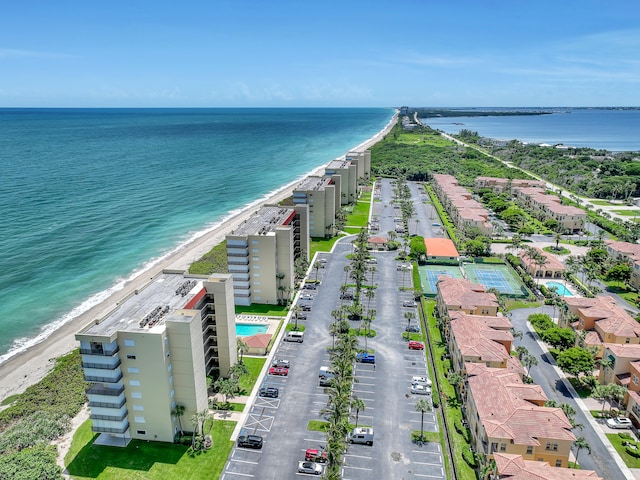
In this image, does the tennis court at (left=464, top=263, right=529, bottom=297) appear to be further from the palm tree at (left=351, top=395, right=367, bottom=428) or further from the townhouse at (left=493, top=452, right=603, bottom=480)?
the townhouse at (left=493, top=452, right=603, bottom=480)

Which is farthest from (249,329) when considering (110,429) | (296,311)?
(110,429)

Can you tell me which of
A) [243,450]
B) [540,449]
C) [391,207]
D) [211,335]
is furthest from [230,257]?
[391,207]

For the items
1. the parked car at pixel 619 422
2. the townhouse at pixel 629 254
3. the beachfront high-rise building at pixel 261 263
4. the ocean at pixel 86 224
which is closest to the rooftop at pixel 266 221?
the beachfront high-rise building at pixel 261 263

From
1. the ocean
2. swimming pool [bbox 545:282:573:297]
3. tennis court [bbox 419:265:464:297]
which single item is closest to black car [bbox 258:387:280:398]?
tennis court [bbox 419:265:464:297]

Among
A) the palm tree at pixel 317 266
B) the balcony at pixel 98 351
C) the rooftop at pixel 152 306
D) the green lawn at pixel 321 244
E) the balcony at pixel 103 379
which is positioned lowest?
the green lawn at pixel 321 244

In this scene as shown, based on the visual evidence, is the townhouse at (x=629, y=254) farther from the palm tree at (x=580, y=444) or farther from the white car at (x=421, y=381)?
the white car at (x=421, y=381)

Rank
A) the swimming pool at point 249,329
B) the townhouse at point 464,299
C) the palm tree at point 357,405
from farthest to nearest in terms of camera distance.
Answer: the swimming pool at point 249,329, the townhouse at point 464,299, the palm tree at point 357,405
